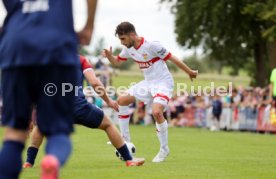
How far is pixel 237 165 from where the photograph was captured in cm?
1116

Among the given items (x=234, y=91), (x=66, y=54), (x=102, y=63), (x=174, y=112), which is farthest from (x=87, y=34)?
(x=102, y=63)

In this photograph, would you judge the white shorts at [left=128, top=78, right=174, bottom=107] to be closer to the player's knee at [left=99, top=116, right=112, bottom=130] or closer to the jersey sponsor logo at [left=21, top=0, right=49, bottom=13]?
the player's knee at [left=99, top=116, right=112, bottom=130]

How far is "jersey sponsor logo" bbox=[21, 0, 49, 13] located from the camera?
5.16 m

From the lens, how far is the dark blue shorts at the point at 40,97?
16.7ft

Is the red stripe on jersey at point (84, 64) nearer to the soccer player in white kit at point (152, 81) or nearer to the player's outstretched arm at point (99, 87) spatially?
the player's outstretched arm at point (99, 87)

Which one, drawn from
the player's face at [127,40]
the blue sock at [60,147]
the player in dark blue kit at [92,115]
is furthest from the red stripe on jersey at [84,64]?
the blue sock at [60,147]

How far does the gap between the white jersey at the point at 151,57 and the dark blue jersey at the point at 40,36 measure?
6896mm

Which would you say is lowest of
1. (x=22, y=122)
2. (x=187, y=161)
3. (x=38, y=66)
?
(x=187, y=161)

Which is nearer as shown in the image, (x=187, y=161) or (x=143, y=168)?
(x=143, y=168)

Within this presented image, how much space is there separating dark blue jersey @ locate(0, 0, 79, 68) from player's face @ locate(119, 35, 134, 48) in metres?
6.35

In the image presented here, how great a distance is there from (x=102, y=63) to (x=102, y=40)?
90.5 metres

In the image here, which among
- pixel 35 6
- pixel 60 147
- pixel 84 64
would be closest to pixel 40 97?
pixel 60 147

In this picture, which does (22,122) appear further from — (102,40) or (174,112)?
(102,40)

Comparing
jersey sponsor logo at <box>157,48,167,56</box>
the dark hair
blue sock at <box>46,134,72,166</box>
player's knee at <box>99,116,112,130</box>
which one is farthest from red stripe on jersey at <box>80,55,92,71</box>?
blue sock at <box>46,134,72,166</box>
